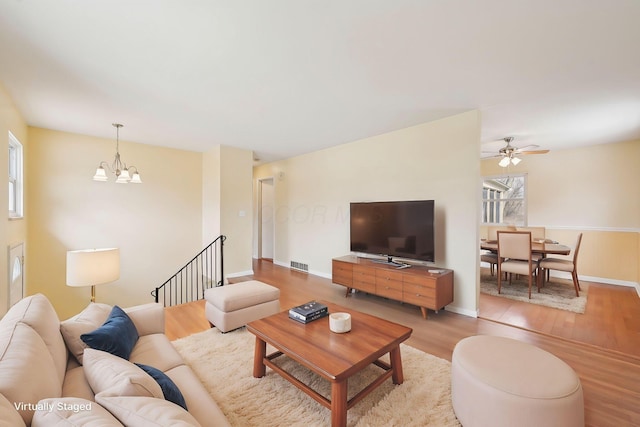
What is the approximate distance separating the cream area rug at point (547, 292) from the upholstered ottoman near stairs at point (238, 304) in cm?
345

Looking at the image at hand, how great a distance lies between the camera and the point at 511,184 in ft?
19.5

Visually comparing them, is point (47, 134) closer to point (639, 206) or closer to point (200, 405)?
point (200, 405)

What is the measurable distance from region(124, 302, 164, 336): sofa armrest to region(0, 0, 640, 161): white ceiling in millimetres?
2037

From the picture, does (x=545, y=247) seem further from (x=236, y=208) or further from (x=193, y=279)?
(x=193, y=279)

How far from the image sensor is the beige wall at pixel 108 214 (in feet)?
13.5

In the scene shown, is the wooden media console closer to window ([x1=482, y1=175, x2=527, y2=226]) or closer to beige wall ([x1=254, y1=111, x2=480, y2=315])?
beige wall ([x1=254, y1=111, x2=480, y2=315])

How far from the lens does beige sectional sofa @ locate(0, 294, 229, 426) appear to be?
82 centimetres

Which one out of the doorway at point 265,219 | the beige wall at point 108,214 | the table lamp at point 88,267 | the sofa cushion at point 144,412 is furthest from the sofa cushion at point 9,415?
the doorway at point 265,219

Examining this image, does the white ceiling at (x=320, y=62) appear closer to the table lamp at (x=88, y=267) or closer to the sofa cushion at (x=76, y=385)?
the table lamp at (x=88, y=267)

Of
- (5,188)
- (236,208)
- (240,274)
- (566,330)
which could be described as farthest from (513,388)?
(236,208)

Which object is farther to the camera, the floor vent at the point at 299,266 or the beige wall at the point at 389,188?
the floor vent at the point at 299,266

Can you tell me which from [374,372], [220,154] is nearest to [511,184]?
[374,372]

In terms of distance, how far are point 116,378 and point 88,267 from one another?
1725 mm

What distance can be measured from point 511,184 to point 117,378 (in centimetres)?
710
